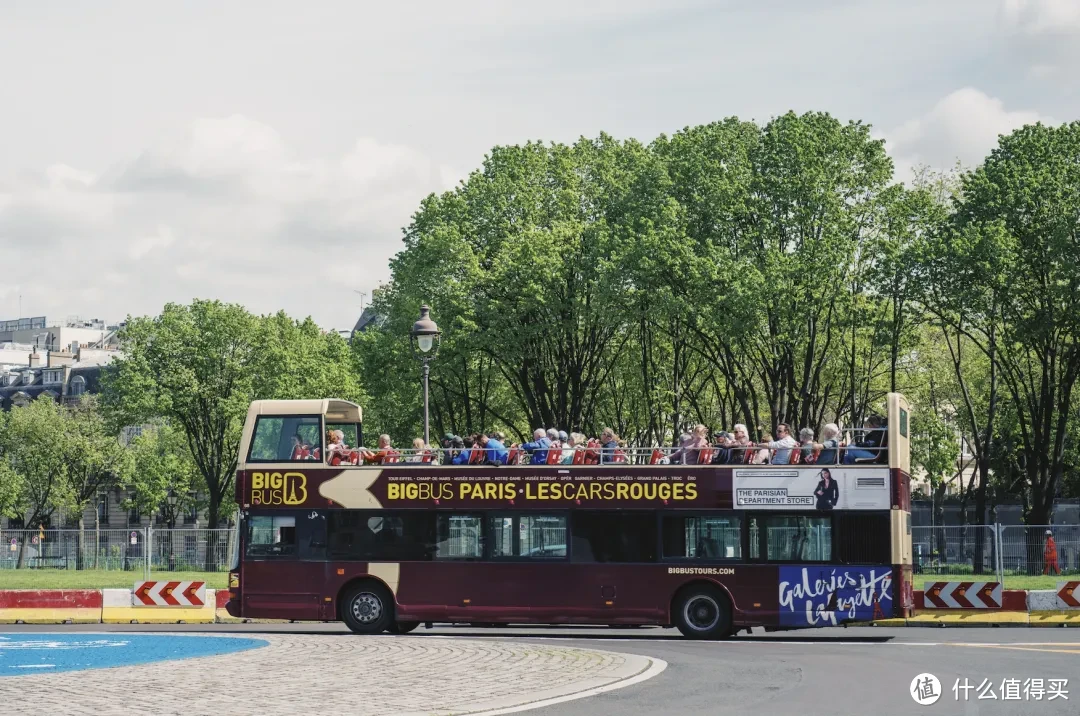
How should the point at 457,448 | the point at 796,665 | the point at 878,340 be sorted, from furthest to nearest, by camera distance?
the point at 878,340, the point at 457,448, the point at 796,665

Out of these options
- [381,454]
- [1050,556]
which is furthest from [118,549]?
[1050,556]

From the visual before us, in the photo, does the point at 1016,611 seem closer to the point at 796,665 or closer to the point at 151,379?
the point at 796,665

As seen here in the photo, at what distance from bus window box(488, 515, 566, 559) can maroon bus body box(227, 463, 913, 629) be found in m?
0.19

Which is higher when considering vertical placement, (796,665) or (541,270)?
(541,270)

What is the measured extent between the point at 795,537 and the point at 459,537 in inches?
244

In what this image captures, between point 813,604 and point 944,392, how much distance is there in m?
51.1

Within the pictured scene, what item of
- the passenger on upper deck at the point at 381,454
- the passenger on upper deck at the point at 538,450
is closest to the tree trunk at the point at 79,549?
the passenger on upper deck at the point at 381,454

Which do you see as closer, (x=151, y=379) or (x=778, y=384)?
(x=778, y=384)

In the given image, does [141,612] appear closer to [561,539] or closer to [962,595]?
[561,539]

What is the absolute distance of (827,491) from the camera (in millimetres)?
25953

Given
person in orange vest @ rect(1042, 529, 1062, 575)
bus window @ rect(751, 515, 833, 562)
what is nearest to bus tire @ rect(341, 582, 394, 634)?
bus window @ rect(751, 515, 833, 562)

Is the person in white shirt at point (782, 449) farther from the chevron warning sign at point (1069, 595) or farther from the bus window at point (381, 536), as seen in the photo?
the chevron warning sign at point (1069, 595)

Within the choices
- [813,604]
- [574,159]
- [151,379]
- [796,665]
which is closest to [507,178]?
[574,159]

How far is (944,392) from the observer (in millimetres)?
74625
